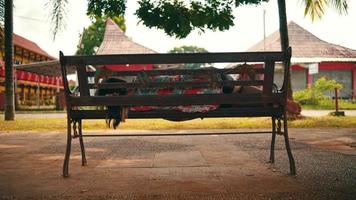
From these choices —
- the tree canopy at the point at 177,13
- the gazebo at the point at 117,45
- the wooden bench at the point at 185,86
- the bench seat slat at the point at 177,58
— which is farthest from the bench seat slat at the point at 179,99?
the gazebo at the point at 117,45

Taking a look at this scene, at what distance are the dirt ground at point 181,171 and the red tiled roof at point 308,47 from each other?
79.5 feet

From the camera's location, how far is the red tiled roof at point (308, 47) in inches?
1138

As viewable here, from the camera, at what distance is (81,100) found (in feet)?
11.7

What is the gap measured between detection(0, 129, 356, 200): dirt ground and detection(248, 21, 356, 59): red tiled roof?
24243 mm

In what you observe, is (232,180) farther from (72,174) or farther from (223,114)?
(72,174)

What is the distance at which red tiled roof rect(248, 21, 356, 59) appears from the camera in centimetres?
2891

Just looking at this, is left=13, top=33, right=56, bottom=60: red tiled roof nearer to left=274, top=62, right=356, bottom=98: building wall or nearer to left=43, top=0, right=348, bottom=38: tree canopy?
left=274, top=62, right=356, bottom=98: building wall

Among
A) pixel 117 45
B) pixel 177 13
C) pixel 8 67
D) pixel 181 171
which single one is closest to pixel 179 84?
pixel 181 171

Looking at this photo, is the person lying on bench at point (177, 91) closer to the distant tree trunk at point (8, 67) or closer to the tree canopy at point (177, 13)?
the tree canopy at point (177, 13)

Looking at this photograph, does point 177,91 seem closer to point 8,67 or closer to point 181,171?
point 181,171

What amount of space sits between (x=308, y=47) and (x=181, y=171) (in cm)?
2879

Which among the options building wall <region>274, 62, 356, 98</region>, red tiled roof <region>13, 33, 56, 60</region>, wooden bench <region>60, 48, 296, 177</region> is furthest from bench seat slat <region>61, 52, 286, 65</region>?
red tiled roof <region>13, 33, 56, 60</region>

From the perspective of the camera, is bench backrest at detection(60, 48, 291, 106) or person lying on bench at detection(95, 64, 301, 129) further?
person lying on bench at detection(95, 64, 301, 129)

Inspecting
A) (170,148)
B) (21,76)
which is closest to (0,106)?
(21,76)
